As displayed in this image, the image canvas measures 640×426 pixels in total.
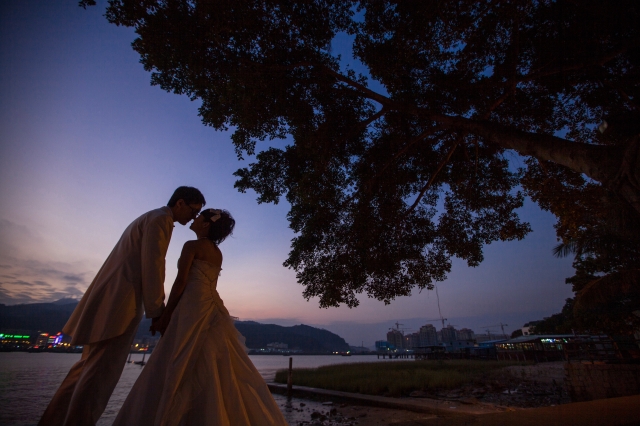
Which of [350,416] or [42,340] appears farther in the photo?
[42,340]

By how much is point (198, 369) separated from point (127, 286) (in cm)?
85

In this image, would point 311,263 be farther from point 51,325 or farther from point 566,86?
point 51,325

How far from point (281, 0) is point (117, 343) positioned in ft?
20.2

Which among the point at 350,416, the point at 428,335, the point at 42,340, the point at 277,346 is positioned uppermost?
the point at 428,335

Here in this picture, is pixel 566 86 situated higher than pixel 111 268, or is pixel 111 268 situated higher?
pixel 566 86

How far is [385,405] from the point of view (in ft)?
26.9

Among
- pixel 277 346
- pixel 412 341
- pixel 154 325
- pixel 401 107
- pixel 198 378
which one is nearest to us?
pixel 198 378

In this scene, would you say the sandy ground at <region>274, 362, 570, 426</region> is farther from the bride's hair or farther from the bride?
the bride's hair

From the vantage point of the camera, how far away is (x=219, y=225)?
287cm

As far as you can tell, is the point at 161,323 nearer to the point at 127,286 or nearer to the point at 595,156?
the point at 127,286

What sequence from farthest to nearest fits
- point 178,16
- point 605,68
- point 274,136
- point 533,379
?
point 533,379, point 274,136, point 605,68, point 178,16

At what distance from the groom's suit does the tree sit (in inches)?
162

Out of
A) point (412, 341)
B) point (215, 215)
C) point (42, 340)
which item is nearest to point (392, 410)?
point (215, 215)

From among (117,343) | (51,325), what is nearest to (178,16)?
(117,343)
